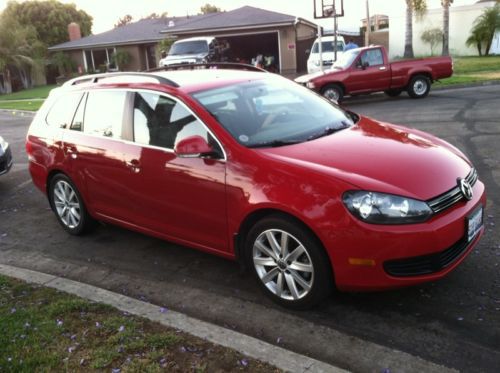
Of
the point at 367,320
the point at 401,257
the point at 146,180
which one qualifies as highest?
the point at 146,180

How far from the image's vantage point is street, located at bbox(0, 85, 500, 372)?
324cm

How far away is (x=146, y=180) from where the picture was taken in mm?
4473

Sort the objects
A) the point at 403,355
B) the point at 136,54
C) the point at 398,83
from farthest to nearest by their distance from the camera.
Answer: the point at 136,54
the point at 398,83
the point at 403,355

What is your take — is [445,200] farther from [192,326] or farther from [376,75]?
[376,75]

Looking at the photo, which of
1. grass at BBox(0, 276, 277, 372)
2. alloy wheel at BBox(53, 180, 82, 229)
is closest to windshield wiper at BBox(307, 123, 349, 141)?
grass at BBox(0, 276, 277, 372)

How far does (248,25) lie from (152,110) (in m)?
25.9

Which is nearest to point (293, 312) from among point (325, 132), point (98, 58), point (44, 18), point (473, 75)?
point (325, 132)

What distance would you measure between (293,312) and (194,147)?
1.43m

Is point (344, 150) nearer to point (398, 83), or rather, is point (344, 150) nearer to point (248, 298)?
point (248, 298)

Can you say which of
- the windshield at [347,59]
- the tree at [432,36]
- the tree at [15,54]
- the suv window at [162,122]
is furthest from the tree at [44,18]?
the suv window at [162,122]

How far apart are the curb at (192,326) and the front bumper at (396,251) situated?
0.65 metres

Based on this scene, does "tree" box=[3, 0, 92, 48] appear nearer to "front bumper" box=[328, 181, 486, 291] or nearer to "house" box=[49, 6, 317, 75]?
"house" box=[49, 6, 317, 75]

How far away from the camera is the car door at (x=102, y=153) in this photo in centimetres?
474

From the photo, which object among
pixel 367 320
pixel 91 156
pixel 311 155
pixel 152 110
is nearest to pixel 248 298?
pixel 367 320
